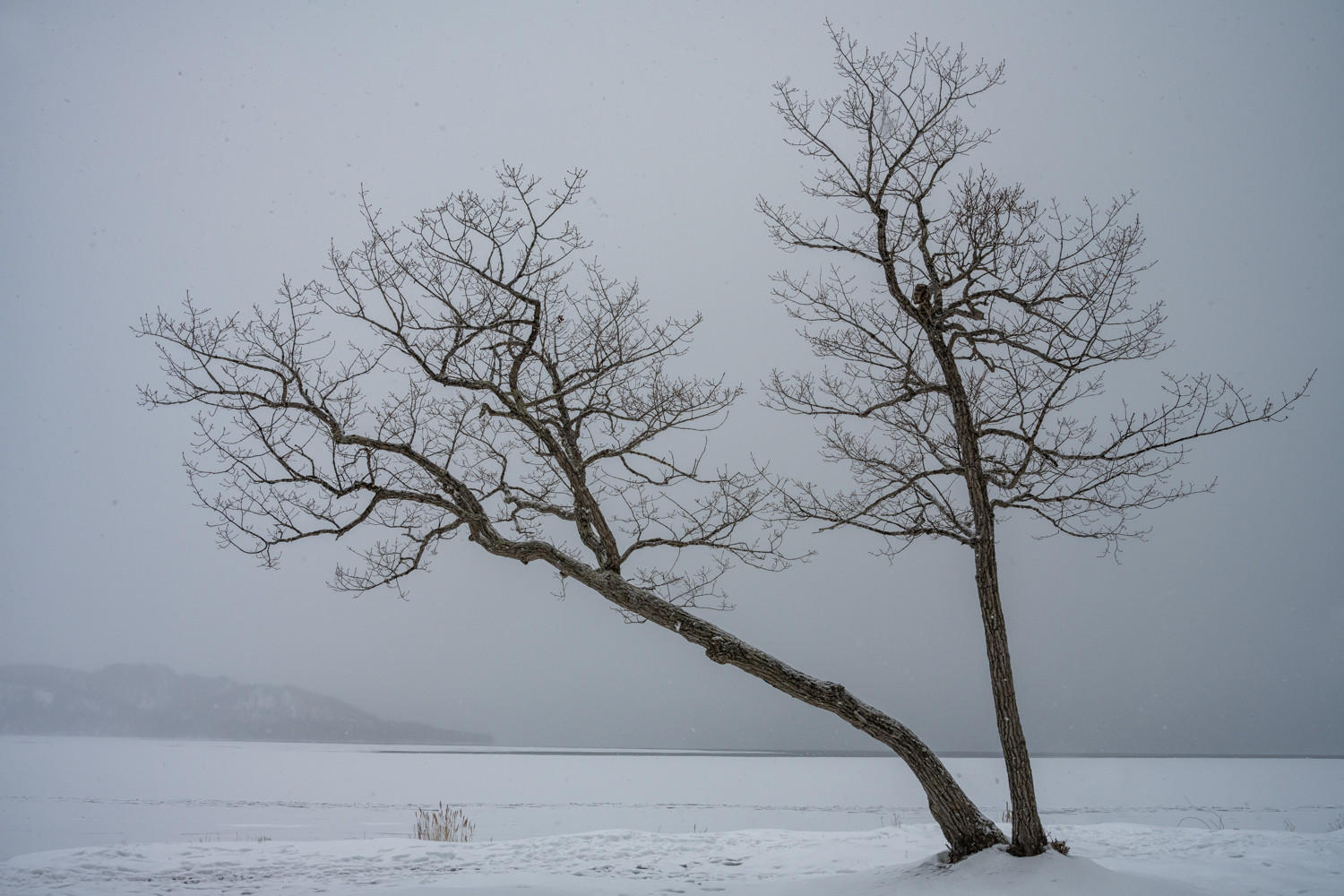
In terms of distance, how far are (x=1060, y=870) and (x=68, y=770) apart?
1318 inches

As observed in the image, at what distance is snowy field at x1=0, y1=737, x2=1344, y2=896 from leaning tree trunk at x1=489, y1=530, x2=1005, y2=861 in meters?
0.42

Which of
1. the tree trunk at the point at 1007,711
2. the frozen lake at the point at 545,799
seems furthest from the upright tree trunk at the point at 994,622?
the frozen lake at the point at 545,799

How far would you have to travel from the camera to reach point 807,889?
306 inches

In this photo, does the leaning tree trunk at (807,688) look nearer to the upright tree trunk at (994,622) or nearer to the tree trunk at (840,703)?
the tree trunk at (840,703)

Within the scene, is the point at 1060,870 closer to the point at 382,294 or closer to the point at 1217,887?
the point at 1217,887

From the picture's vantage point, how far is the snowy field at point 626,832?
786 cm

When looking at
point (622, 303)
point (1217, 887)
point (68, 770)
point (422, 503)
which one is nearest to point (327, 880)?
point (422, 503)

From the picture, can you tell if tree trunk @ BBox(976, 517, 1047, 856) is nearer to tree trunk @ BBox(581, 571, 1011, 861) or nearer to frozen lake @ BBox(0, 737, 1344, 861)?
tree trunk @ BBox(581, 571, 1011, 861)

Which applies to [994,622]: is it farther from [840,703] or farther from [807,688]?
[807,688]

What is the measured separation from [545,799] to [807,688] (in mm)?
18153

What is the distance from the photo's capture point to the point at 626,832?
11195mm

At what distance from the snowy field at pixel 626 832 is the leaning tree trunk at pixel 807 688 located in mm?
424

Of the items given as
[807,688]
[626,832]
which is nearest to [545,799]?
[626,832]

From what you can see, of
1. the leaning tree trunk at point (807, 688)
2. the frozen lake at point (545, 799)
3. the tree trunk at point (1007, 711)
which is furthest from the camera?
the frozen lake at point (545, 799)
